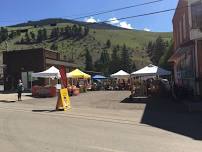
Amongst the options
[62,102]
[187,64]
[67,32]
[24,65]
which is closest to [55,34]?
[67,32]

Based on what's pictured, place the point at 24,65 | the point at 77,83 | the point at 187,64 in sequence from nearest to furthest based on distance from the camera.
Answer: the point at 187,64 → the point at 77,83 → the point at 24,65

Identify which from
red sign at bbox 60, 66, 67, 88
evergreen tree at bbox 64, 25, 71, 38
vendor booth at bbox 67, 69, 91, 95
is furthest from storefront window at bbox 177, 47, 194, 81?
evergreen tree at bbox 64, 25, 71, 38

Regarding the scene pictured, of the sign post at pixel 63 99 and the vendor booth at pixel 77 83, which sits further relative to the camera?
the vendor booth at pixel 77 83

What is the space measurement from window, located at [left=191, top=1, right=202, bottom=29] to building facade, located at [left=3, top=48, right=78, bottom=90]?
32699mm

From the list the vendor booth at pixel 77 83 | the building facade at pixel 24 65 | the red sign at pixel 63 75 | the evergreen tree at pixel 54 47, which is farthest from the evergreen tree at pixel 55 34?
the red sign at pixel 63 75

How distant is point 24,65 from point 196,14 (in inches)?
1406

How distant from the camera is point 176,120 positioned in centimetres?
1908

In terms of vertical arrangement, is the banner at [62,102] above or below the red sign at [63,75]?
below

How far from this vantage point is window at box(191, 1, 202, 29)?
29125 millimetres

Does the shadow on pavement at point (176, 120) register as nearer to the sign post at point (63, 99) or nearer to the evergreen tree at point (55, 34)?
the sign post at point (63, 99)

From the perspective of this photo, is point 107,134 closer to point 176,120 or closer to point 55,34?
point 176,120

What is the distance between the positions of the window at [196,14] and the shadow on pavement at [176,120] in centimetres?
613

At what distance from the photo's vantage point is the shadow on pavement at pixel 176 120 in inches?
604

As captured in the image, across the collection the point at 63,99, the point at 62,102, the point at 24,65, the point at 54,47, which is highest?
the point at 54,47
